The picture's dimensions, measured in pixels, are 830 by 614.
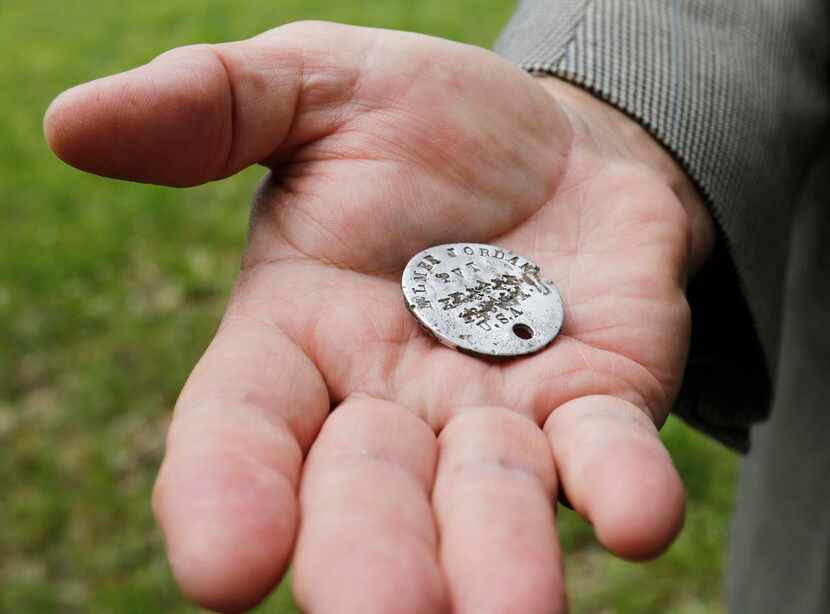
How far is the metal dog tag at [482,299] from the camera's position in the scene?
1.65 meters

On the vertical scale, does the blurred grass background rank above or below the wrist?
below

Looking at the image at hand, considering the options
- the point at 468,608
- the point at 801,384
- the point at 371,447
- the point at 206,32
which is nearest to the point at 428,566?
the point at 468,608

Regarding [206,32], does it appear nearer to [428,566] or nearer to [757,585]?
[757,585]

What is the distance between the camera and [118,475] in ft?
10.6

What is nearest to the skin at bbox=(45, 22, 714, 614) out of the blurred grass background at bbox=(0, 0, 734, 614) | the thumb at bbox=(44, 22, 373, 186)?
the thumb at bbox=(44, 22, 373, 186)

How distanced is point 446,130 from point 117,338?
2345mm

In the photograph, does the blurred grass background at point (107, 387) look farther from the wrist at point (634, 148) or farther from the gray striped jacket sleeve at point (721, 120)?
the wrist at point (634, 148)

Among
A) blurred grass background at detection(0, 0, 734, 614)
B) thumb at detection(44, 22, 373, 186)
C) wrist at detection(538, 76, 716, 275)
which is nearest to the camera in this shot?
thumb at detection(44, 22, 373, 186)

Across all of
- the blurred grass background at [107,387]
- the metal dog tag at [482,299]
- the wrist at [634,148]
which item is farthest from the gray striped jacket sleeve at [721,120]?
the blurred grass background at [107,387]

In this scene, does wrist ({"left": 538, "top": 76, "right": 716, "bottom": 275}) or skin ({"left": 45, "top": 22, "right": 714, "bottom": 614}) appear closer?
skin ({"left": 45, "top": 22, "right": 714, "bottom": 614})

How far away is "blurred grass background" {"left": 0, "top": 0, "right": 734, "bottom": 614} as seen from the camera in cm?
→ 288

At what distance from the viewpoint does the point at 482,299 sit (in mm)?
1790

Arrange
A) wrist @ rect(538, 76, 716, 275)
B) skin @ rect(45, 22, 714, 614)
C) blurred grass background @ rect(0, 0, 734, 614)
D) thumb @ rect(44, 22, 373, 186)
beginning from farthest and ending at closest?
blurred grass background @ rect(0, 0, 734, 614) < wrist @ rect(538, 76, 716, 275) < thumb @ rect(44, 22, 373, 186) < skin @ rect(45, 22, 714, 614)

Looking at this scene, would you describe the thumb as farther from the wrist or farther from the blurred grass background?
the blurred grass background
